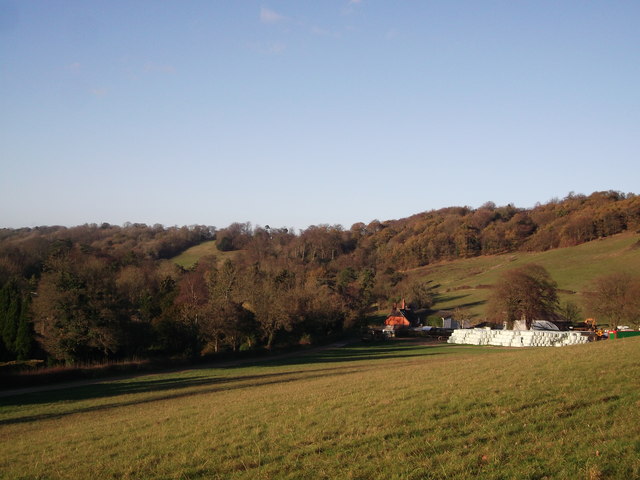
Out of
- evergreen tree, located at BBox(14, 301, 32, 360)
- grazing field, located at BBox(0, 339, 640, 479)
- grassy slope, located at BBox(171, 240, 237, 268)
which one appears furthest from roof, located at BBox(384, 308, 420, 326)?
grazing field, located at BBox(0, 339, 640, 479)

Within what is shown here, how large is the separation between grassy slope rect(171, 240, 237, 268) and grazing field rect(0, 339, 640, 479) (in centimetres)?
11125

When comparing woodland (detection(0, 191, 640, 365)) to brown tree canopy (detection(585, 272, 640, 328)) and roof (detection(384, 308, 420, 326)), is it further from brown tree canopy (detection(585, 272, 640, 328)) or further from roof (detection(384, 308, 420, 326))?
brown tree canopy (detection(585, 272, 640, 328))

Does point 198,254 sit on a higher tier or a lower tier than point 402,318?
higher

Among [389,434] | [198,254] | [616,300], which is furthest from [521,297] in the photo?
[198,254]

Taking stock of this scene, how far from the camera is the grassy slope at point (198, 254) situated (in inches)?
5054

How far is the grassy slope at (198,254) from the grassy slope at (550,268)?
4721 centimetres

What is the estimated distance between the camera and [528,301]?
229ft

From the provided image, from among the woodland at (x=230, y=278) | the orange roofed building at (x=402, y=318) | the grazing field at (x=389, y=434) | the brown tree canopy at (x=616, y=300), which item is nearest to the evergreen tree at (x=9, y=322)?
the woodland at (x=230, y=278)

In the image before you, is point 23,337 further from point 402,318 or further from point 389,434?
point 402,318

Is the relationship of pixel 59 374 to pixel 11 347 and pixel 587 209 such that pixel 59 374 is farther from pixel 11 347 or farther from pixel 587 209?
pixel 587 209

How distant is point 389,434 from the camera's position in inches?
400

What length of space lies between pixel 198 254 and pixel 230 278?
6958 centimetres

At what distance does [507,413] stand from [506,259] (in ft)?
397

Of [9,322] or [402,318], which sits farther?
[402,318]
